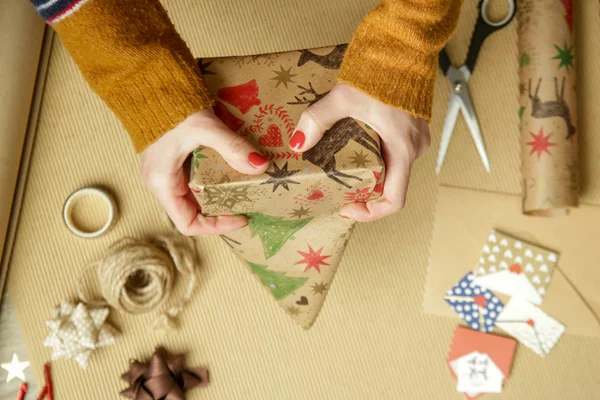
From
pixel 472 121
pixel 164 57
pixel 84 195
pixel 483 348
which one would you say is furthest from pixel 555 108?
pixel 84 195

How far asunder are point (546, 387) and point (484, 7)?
67 cm

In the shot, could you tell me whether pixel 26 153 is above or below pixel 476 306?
above

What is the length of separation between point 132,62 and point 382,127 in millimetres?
261

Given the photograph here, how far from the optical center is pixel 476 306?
2.73 feet

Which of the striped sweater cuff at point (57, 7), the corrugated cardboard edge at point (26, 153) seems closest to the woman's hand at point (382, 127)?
the striped sweater cuff at point (57, 7)

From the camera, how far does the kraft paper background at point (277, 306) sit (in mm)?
824

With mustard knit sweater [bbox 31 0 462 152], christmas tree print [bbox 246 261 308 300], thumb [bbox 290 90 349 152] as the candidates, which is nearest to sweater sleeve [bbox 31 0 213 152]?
mustard knit sweater [bbox 31 0 462 152]

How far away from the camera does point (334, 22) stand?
86 cm

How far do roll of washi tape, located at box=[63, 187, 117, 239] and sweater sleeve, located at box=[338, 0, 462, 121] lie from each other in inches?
19.9

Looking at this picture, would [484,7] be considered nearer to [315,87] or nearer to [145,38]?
[315,87]

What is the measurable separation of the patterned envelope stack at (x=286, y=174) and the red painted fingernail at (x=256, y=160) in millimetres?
14

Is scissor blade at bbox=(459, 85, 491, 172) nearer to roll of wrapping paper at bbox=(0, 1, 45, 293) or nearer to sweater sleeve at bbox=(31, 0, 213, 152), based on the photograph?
sweater sleeve at bbox=(31, 0, 213, 152)

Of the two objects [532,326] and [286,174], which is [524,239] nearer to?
[532,326]

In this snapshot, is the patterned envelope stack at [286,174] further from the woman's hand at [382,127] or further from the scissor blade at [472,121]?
the scissor blade at [472,121]
